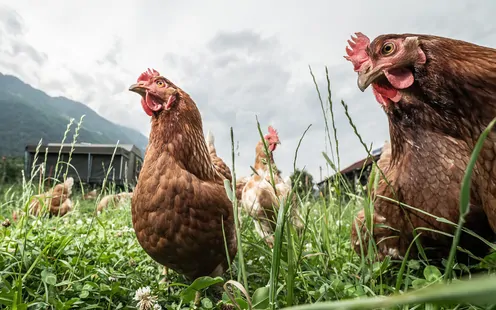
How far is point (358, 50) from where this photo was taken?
1.76 meters

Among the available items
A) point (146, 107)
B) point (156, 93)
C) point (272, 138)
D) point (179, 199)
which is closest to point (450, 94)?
point (179, 199)

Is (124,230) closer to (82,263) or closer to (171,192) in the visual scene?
(82,263)

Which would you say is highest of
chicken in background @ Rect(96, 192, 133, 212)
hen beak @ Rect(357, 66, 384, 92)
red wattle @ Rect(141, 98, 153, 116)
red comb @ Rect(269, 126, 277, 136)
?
red comb @ Rect(269, 126, 277, 136)

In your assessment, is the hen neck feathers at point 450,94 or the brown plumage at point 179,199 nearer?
the hen neck feathers at point 450,94

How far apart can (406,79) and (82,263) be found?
5.65ft

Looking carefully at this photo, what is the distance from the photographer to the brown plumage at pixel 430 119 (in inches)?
47.0

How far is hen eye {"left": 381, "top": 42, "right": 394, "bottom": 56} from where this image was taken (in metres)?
1.46

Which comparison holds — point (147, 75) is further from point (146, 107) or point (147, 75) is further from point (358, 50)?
point (358, 50)

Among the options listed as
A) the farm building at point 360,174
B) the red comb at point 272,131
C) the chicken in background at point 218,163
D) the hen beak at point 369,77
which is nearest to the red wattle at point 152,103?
the chicken in background at point 218,163

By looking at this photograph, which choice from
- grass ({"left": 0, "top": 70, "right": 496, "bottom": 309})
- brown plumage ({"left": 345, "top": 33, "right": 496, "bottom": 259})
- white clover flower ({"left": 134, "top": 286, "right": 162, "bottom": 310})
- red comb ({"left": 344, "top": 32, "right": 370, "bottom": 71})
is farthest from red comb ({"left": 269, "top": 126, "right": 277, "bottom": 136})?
white clover flower ({"left": 134, "top": 286, "right": 162, "bottom": 310})

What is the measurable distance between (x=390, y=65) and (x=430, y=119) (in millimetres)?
266

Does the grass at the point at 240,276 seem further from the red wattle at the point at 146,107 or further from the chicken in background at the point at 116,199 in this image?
the chicken in background at the point at 116,199

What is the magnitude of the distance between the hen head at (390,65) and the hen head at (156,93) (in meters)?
1.10

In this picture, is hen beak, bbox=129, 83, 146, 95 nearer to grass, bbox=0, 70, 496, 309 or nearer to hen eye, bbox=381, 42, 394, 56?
grass, bbox=0, 70, 496, 309
